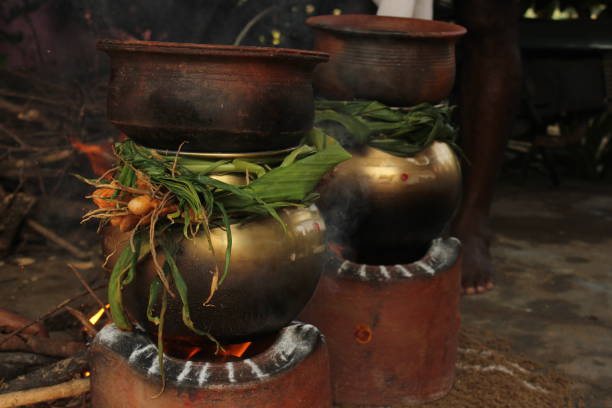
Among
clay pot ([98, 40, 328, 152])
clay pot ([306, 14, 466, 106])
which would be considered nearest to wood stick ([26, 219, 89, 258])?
clay pot ([306, 14, 466, 106])

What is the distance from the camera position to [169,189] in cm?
147

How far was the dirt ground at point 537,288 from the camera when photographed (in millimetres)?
2954

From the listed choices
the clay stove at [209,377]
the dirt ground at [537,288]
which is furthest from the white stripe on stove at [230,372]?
the dirt ground at [537,288]

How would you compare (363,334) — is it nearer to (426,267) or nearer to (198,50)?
(426,267)

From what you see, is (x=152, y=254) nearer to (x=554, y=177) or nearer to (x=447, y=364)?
(x=447, y=364)

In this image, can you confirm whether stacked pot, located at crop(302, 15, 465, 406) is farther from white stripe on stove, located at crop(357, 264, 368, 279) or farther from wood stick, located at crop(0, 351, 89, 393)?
wood stick, located at crop(0, 351, 89, 393)

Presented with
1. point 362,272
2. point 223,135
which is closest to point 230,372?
point 223,135

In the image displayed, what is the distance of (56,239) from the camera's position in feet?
13.6

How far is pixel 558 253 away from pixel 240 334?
11.1 feet

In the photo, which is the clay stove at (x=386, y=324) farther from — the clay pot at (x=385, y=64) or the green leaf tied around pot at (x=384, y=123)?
the clay pot at (x=385, y=64)

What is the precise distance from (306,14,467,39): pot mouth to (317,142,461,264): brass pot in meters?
0.39

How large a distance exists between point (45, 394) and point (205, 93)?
976 millimetres

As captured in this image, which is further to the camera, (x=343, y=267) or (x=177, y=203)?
(x=343, y=267)

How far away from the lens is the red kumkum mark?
7.72 ft
